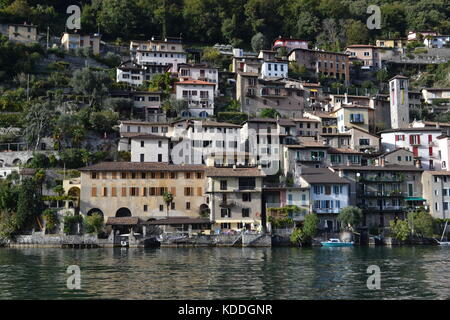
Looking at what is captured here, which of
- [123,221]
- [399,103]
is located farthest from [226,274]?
[399,103]

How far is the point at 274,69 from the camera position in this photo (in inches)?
4136

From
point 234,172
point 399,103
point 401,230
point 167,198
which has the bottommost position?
point 401,230

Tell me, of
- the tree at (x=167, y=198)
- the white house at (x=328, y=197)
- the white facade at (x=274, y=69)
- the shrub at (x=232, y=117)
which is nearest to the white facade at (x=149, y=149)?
the tree at (x=167, y=198)

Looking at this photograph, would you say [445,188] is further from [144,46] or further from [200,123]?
[144,46]

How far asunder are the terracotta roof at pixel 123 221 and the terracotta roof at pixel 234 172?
969 cm

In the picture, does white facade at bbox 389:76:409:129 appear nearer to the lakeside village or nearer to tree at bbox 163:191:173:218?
the lakeside village

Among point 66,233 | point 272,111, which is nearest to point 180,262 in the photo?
point 66,233

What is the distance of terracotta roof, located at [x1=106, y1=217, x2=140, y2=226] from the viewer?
6145 centimetres

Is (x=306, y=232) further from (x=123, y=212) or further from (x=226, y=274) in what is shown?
(x=226, y=274)

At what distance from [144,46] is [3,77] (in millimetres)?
31129

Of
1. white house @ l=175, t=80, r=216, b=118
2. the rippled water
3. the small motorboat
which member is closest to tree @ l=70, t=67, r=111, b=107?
white house @ l=175, t=80, r=216, b=118

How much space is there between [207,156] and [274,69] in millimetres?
A: 35785
